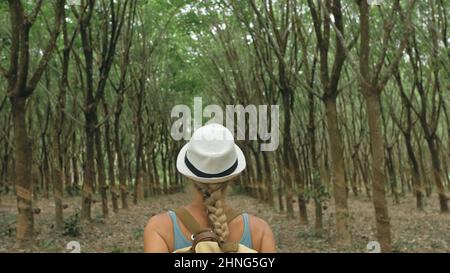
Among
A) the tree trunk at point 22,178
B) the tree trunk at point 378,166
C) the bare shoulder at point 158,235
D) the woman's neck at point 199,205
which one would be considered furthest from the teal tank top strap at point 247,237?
the tree trunk at point 22,178

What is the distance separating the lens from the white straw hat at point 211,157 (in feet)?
7.61

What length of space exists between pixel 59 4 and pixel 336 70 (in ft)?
18.5

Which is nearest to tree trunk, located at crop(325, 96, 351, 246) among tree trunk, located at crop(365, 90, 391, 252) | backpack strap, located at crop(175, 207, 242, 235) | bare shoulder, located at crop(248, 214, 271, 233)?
tree trunk, located at crop(365, 90, 391, 252)

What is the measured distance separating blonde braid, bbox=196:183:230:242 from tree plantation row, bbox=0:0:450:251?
5932 millimetres

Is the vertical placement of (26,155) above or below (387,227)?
above

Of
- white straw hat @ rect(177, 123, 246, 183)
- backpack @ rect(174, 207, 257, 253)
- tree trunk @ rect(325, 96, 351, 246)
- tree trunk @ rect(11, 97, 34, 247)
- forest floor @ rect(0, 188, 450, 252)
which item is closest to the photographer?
backpack @ rect(174, 207, 257, 253)

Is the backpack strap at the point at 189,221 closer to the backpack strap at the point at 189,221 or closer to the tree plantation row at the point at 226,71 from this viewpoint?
the backpack strap at the point at 189,221

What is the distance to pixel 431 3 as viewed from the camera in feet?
50.9

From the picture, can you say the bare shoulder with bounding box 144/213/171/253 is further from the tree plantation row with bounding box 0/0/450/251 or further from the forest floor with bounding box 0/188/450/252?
the forest floor with bounding box 0/188/450/252

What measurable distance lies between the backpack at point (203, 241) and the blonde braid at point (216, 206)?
1.3 inches

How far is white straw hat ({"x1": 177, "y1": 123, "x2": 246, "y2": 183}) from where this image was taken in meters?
2.32

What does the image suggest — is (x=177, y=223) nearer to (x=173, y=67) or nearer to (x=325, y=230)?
(x=325, y=230)
